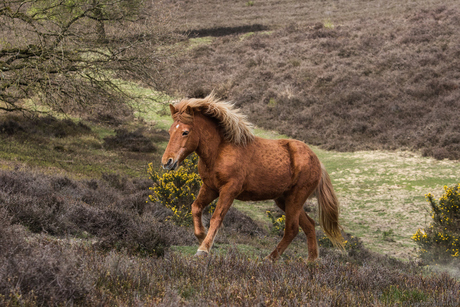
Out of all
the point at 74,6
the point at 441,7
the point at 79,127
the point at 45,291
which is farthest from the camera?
the point at 441,7

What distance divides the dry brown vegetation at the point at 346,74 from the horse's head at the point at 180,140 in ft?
31.0

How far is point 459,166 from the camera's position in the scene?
45.3 feet

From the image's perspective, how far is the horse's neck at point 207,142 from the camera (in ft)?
13.8

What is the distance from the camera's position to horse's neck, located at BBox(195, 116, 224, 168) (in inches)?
165

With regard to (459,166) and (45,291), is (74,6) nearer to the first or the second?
(45,291)

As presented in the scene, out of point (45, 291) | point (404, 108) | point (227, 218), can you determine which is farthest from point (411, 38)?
point (45, 291)

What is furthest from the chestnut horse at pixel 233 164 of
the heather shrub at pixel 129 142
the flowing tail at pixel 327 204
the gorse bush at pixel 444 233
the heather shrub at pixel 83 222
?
the heather shrub at pixel 129 142

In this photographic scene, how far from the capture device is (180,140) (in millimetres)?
3963

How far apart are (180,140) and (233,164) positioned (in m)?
0.65

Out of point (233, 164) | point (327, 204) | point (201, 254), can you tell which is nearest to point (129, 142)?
point (327, 204)

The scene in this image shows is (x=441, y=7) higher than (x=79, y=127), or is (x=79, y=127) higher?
(x=441, y=7)

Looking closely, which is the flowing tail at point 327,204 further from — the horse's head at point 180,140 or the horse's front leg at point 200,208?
the horse's head at point 180,140

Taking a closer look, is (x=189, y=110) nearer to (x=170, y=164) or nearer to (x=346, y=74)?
(x=170, y=164)

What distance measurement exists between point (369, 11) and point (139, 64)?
31.2m
